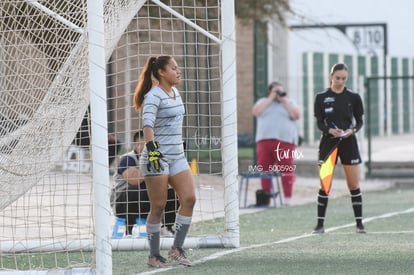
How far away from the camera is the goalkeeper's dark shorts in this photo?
45.9 feet

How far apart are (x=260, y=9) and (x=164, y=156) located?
12.6 meters

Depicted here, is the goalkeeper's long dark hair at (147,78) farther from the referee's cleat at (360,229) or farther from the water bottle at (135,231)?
the referee's cleat at (360,229)

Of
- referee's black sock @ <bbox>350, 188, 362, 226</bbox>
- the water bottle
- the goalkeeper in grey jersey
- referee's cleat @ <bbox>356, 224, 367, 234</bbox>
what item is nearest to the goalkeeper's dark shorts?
referee's black sock @ <bbox>350, 188, 362, 226</bbox>

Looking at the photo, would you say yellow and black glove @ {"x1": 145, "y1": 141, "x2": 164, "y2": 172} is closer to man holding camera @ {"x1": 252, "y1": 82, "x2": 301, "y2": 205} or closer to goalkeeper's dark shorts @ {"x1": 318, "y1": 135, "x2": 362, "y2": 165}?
goalkeeper's dark shorts @ {"x1": 318, "y1": 135, "x2": 362, "y2": 165}

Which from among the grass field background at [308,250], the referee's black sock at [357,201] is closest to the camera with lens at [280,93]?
the grass field background at [308,250]

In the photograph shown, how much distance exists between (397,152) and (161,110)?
1485 cm

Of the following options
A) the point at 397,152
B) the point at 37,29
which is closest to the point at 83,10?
the point at 37,29

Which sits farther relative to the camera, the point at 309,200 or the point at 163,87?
the point at 309,200

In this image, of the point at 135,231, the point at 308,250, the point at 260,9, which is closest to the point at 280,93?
the point at 260,9

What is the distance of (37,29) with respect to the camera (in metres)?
11.4

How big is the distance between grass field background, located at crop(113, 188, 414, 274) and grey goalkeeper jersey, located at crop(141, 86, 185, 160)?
1.03 metres

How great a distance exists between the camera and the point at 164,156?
1090 centimetres

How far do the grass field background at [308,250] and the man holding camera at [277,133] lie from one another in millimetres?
1832

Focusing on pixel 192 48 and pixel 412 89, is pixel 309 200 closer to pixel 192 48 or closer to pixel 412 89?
pixel 192 48
